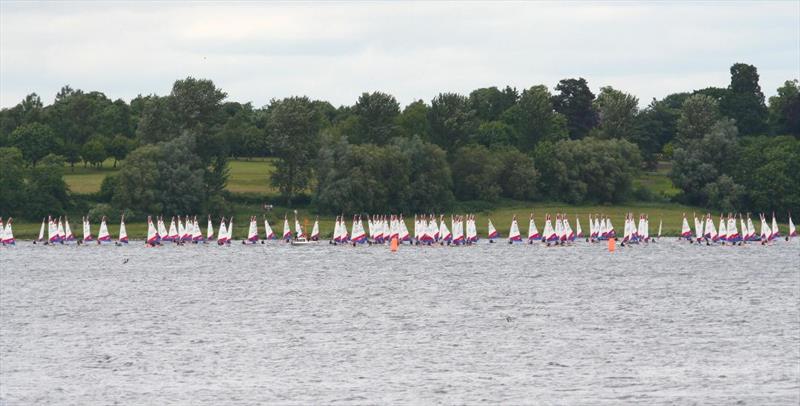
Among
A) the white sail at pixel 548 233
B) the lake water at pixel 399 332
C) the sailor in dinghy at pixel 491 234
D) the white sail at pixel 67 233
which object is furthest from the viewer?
the sailor in dinghy at pixel 491 234

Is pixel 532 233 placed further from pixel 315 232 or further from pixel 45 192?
pixel 45 192

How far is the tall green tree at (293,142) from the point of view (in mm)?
183000

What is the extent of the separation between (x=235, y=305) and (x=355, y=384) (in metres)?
31.2

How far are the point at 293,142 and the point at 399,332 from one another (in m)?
105

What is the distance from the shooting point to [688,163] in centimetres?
19175

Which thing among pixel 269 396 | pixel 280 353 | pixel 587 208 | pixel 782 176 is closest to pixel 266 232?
pixel 587 208

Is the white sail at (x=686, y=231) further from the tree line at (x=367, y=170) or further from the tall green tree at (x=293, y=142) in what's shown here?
the tall green tree at (x=293, y=142)

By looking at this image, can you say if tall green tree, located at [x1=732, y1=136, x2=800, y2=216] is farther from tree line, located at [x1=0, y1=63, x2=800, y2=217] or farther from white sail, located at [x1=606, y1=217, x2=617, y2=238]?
white sail, located at [x1=606, y1=217, x2=617, y2=238]

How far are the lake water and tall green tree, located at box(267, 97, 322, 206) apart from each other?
49.7 metres

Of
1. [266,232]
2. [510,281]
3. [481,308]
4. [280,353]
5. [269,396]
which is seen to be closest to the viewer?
[269,396]

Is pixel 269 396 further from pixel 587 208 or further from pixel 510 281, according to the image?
pixel 587 208

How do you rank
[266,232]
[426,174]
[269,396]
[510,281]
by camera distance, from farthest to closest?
1. [426,174]
2. [266,232]
3. [510,281]
4. [269,396]

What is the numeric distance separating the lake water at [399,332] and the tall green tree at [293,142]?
4970 centimetres

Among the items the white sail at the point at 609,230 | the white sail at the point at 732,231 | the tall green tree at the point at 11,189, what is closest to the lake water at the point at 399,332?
the white sail at the point at 609,230
